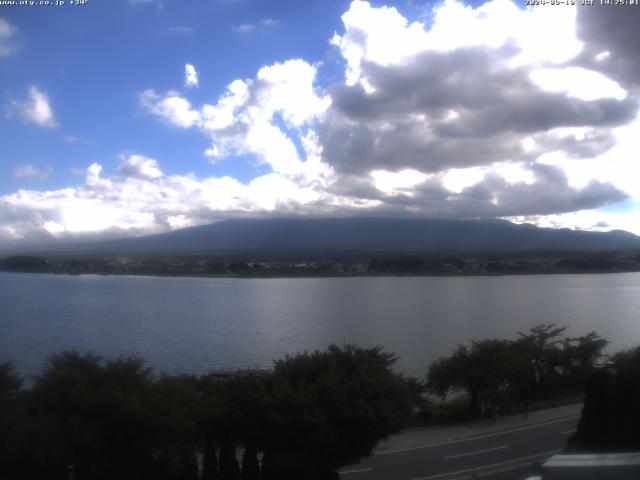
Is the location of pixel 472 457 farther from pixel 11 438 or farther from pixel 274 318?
pixel 274 318

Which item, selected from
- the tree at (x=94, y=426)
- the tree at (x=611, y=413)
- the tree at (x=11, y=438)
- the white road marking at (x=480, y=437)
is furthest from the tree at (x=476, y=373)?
the tree at (x=11, y=438)

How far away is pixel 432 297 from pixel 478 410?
37834mm

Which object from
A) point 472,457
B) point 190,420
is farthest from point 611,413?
point 190,420

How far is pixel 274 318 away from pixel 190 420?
1175 inches

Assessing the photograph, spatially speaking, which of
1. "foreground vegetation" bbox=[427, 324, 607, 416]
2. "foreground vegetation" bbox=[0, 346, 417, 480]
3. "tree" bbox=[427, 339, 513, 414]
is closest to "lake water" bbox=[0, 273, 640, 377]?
"tree" bbox=[427, 339, 513, 414]

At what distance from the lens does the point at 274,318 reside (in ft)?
126

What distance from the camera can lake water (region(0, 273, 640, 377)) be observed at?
2698cm

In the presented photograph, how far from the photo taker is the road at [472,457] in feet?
32.8

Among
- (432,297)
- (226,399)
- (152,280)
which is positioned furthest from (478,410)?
(152,280)

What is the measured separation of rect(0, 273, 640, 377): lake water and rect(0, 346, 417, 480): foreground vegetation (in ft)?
42.9

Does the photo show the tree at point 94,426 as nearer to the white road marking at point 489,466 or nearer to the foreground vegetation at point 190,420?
the foreground vegetation at point 190,420

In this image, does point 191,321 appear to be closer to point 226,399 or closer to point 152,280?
point 226,399

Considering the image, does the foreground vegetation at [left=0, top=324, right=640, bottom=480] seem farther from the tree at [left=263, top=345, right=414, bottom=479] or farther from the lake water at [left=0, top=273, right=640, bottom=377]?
the lake water at [left=0, top=273, right=640, bottom=377]

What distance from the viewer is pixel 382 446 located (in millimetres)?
12789
